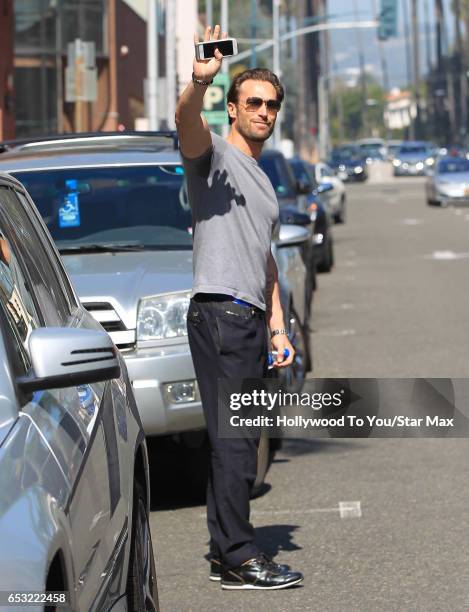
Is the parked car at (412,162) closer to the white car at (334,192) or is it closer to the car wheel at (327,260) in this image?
the white car at (334,192)

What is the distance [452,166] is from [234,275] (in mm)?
44783

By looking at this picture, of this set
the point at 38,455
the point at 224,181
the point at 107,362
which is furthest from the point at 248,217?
the point at 38,455

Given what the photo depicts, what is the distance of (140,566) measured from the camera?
4.76m

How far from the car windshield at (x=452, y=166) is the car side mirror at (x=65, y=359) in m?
46.7

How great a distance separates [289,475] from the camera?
29.3 ft

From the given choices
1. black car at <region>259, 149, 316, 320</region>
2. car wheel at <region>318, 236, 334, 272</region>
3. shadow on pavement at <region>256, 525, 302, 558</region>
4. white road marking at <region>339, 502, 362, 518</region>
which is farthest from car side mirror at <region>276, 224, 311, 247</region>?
car wheel at <region>318, 236, 334, 272</region>

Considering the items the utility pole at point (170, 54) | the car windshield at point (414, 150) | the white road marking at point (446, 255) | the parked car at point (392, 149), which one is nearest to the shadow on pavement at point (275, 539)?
the white road marking at point (446, 255)

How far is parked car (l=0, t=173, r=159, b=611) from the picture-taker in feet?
10.3

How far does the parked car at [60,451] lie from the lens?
10.3ft

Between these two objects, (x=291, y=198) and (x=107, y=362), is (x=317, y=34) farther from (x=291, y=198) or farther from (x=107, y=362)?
(x=107, y=362)

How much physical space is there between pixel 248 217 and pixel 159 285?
5.72ft

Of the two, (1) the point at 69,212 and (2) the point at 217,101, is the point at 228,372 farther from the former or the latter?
(2) the point at 217,101

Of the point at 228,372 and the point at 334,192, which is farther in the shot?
the point at 334,192

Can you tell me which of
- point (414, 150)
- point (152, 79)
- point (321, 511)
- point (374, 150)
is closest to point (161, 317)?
point (321, 511)
